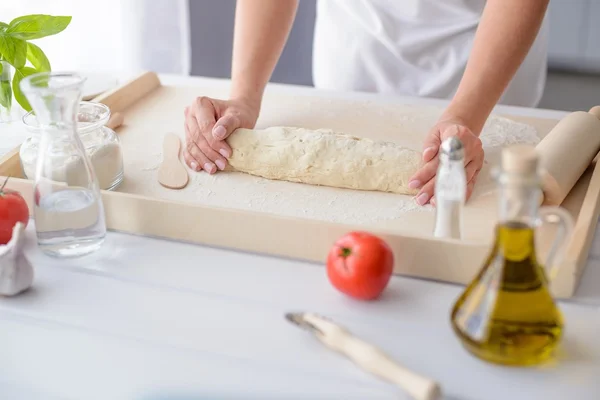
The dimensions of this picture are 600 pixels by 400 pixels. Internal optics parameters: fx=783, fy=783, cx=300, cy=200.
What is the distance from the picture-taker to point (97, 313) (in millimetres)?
950

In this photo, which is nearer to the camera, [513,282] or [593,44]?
[513,282]

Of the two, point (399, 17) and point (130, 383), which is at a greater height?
point (399, 17)

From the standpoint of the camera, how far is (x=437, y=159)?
1.26 meters

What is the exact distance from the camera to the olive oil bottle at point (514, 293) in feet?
2.50

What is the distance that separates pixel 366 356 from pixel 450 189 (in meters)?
0.25

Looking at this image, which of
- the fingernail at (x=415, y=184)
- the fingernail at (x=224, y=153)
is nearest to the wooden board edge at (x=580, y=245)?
the fingernail at (x=415, y=184)

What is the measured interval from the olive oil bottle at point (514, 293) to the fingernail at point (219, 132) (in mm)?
656

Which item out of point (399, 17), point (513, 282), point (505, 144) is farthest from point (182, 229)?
point (399, 17)

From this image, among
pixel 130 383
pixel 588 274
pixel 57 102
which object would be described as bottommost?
pixel 130 383

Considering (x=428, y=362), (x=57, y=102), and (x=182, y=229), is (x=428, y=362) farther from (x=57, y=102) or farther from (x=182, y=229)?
(x=57, y=102)

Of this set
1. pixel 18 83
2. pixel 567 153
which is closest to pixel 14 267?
pixel 18 83

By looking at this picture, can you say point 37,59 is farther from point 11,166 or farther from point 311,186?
point 311,186

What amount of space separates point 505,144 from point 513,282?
69cm

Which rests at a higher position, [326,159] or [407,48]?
[407,48]
